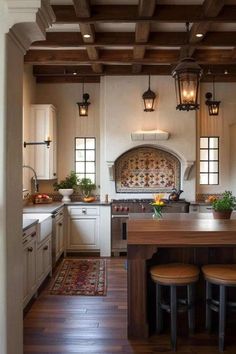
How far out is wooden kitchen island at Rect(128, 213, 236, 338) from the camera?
292 centimetres

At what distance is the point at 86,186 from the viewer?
6484 millimetres

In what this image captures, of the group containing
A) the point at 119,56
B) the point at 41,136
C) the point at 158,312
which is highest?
the point at 119,56

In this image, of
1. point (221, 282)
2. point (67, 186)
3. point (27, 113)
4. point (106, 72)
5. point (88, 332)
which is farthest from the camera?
point (67, 186)

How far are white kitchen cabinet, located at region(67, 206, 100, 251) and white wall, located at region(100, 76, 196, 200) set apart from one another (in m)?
0.99

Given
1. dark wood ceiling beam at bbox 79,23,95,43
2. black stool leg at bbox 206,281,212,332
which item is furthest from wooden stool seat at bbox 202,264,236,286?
dark wood ceiling beam at bbox 79,23,95,43

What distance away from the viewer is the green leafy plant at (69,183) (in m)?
6.47

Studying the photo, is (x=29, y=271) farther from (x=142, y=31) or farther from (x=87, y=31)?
(x=142, y=31)

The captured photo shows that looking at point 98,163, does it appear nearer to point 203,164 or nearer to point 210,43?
point 203,164

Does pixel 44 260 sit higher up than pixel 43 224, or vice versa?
pixel 43 224

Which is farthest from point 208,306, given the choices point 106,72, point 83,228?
point 106,72

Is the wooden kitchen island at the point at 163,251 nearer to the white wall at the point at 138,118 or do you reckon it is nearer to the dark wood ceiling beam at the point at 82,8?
the dark wood ceiling beam at the point at 82,8

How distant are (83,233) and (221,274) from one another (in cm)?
353

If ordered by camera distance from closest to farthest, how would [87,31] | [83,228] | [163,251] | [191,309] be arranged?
1. [191,309]
2. [163,251]
3. [87,31]
4. [83,228]

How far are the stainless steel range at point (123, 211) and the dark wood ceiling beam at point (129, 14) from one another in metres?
3.05
